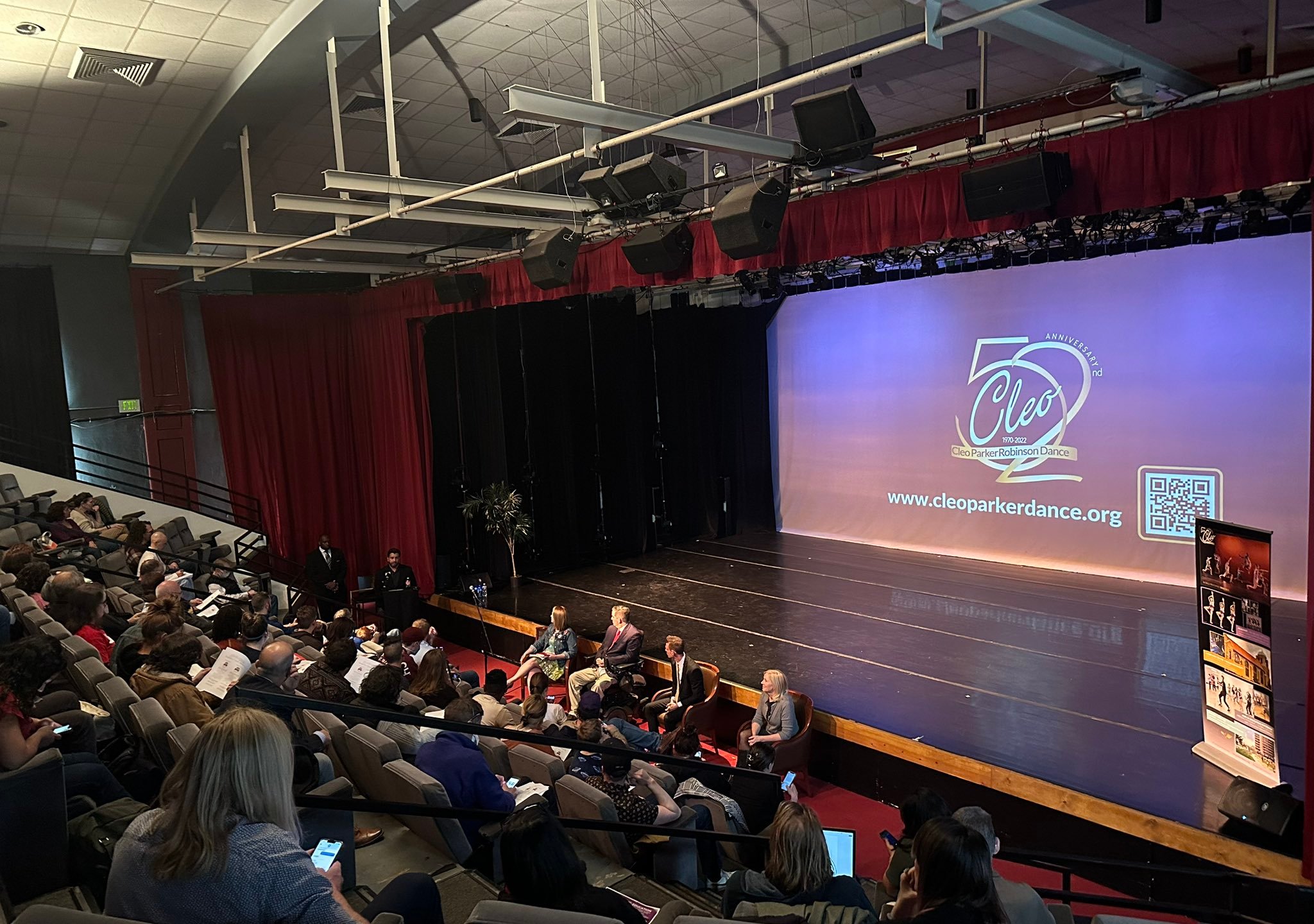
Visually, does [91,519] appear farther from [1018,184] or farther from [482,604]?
[1018,184]

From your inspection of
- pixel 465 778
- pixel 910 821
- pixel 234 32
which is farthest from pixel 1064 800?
pixel 234 32

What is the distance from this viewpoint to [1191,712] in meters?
5.92

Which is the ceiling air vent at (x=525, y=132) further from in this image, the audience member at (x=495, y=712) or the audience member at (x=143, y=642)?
the audience member at (x=143, y=642)

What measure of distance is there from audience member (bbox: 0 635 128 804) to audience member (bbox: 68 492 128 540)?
591cm

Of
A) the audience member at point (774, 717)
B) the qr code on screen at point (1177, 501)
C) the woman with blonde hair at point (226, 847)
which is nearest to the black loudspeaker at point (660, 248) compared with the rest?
the audience member at point (774, 717)

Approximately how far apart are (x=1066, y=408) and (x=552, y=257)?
5.72 meters

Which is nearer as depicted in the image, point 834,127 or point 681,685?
point 834,127

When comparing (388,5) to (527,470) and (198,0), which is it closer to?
(198,0)

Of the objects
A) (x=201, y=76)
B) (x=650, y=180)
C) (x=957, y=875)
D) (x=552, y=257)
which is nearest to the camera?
(x=957, y=875)

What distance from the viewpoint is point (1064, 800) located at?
4992 mm

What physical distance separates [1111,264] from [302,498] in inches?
398

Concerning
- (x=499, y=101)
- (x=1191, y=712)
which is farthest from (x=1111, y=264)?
(x=499, y=101)

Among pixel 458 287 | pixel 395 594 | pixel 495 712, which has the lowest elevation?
pixel 395 594

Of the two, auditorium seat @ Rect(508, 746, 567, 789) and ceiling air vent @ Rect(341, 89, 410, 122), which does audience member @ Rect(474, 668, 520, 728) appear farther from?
ceiling air vent @ Rect(341, 89, 410, 122)
